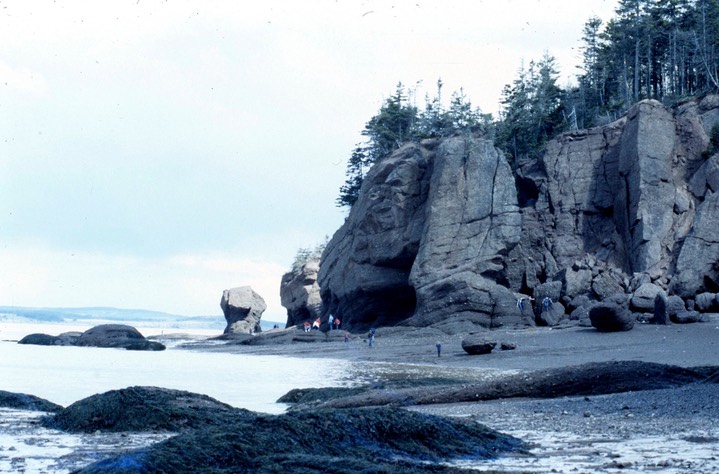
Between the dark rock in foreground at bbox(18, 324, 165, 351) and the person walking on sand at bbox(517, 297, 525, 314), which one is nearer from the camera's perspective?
the person walking on sand at bbox(517, 297, 525, 314)

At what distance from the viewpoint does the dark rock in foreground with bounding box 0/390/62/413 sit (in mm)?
17031

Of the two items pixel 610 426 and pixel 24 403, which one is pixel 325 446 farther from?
pixel 24 403

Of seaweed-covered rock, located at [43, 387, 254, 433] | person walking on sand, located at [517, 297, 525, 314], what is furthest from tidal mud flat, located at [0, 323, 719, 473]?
person walking on sand, located at [517, 297, 525, 314]

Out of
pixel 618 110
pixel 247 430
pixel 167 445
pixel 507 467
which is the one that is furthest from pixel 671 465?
pixel 618 110

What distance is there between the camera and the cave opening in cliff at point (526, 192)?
62.0 meters

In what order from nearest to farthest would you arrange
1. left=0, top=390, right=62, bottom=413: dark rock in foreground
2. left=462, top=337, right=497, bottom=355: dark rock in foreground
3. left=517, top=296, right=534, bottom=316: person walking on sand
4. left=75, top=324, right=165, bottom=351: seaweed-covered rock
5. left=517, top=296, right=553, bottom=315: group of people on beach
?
1. left=0, top=390, right=62, bottom=413: dark rock in foreground
2. left=462, top=337, right=497, bottom=355: dark rock in foreground
3. left=517, top=296, right=553, bottom=315: group of people on beach
4. left=517, top=296, right=534, bottom=316: person walking on sand
5. left=75, top=324, right=165, bottom=351: seaweed-covered rock

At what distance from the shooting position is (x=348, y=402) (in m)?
17.0

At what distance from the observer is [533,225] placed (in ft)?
196

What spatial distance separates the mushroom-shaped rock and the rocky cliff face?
19.9 m

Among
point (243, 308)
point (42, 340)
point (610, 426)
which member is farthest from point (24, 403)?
point (243, 308)

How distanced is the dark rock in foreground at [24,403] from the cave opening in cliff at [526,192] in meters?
48.0

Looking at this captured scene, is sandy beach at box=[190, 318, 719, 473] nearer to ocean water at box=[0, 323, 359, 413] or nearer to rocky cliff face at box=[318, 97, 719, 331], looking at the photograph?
ocean water at box=[0, 323, 359, 413]

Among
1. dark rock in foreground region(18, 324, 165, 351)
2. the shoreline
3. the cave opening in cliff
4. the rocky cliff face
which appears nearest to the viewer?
the shoreline

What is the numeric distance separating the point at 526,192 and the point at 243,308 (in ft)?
106
